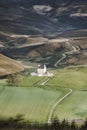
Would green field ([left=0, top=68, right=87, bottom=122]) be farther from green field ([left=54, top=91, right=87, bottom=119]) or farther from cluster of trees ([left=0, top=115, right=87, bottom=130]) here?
cluster of trees ([left=0, top=115, right=87, bottom=130])

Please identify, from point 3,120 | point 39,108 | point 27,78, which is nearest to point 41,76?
point 27,78

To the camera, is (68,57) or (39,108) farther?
(68,57)

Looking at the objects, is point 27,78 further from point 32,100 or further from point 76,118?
point 76,118

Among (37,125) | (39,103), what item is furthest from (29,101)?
(37,125)

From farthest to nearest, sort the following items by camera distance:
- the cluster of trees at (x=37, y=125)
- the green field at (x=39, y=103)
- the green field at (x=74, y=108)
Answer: the green field at (x=39, y=103) < the green field at (x=74, y=108) < the cluster of trees at (x=37, y=125)

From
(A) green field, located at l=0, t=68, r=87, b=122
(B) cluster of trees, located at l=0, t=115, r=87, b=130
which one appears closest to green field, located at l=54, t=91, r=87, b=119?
(A) green field, located at l=0, t=68, r=87, b=122

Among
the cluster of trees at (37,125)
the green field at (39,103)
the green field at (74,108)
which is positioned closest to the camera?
the cluster of trees at (37,125)

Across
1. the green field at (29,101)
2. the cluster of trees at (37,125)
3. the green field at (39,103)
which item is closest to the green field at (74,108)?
the green field at (39,103)

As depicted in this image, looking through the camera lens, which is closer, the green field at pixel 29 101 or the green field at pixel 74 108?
the green field at pixel 74 108

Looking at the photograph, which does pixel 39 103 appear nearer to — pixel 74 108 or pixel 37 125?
pixel 74 108

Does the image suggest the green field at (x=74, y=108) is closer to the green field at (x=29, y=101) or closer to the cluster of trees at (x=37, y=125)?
the green field at (x=29, y=101)

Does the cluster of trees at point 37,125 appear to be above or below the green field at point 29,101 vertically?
below
